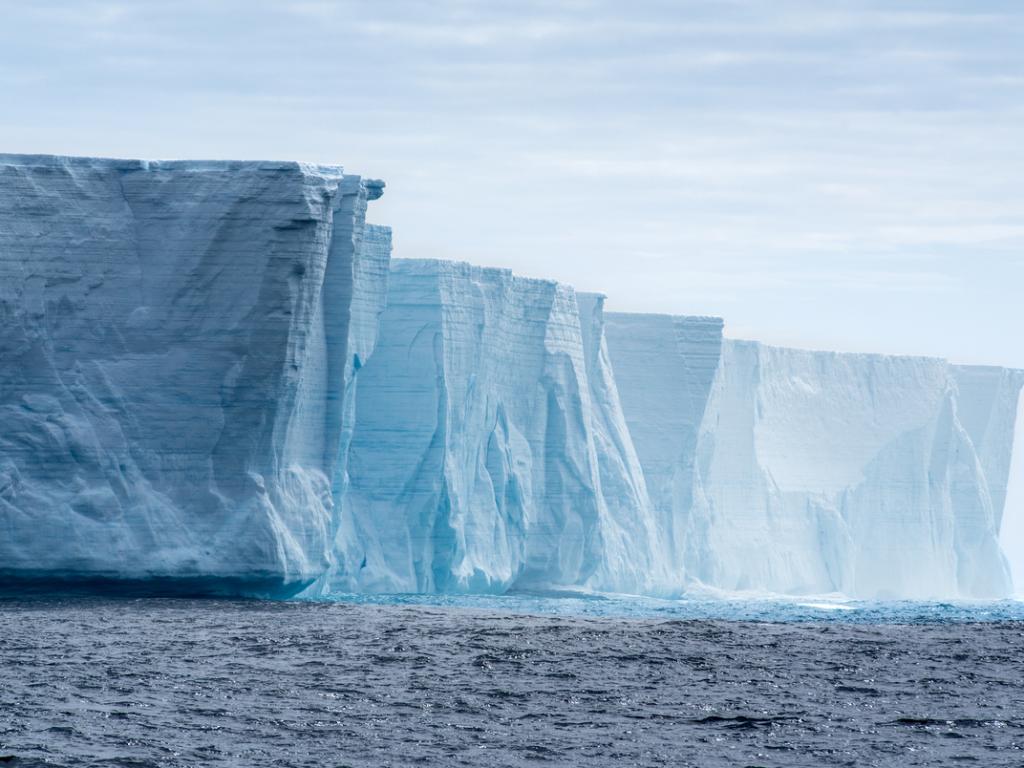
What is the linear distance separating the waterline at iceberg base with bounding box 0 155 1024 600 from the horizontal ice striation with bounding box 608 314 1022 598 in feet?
0.22

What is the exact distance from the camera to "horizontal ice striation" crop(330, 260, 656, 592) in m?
28.2

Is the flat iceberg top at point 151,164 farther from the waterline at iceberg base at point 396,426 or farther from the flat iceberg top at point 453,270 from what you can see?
the flat iceberg top at point 453,270

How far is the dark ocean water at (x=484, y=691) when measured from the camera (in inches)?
436

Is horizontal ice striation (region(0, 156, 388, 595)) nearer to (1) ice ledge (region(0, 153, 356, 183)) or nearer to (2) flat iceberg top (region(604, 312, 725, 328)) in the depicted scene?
(1) ice ledge (region(0, 153, 356, 183))

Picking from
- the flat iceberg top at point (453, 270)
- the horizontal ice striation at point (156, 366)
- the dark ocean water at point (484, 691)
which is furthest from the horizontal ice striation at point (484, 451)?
the dark ocean water at point (484, 691)

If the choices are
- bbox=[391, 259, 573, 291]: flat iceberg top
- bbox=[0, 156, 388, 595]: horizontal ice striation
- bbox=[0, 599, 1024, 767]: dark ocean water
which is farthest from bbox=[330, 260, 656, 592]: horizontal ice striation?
bbox=[0, 599, 1024, 767]: dark ocean water

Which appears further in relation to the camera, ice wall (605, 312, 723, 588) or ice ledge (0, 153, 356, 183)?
ice wall (605, 312, 723, 588)

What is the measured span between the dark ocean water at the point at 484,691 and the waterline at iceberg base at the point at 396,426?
146 centimetres

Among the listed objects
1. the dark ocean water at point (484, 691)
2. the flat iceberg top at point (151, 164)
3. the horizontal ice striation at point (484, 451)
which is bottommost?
the dark ocean water at point (484, 691)

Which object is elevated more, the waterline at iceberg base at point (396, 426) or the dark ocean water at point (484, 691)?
the waterline at iceberg base at point (396, 426)

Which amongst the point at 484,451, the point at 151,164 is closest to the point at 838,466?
the point at 484,451

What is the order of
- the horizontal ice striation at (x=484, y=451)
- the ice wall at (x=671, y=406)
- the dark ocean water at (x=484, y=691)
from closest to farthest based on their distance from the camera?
the dark ocean water at (x=484, y=691)
the horizontal ice striation at (x=484, y=451)
the ice wall at (x=671, y=406)

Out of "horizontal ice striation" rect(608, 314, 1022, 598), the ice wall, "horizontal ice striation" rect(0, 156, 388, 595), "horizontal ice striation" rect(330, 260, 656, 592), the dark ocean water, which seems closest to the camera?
the dark ocean water

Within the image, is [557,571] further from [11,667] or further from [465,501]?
[11,667]
